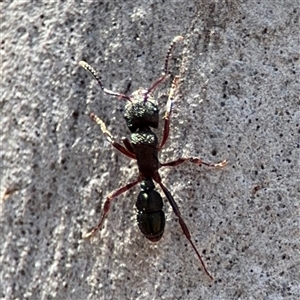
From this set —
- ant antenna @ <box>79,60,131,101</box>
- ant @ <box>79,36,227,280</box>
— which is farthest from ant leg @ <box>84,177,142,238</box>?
ant antenna @ <box>79,60,131,101</box>

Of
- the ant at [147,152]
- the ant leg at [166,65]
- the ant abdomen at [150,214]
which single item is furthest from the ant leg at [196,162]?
the ant leg at [166,65]

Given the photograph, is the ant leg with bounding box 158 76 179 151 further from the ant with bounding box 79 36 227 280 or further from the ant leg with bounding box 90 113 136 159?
the ant leg with bounding box 90 113 136 159

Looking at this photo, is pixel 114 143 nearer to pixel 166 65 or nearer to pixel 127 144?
pixel 127 144

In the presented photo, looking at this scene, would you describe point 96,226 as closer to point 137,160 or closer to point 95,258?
point 95,258

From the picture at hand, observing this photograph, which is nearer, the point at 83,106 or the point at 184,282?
the point at 184,282

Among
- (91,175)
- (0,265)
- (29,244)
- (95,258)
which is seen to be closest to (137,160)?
(91,175)

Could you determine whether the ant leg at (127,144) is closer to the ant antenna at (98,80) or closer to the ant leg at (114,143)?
the ant leg at (114,143)

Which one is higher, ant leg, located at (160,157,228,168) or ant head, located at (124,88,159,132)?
ant head, located at (124,88,159,132)
